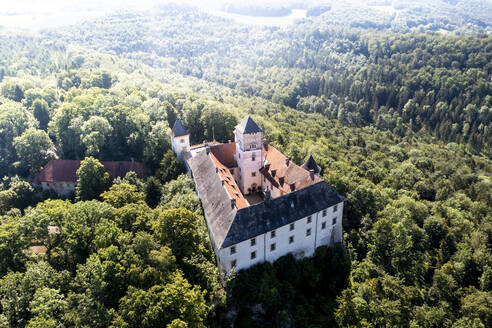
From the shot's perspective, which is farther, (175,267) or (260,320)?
(260,320)

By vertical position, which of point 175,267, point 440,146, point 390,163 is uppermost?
point 175,267

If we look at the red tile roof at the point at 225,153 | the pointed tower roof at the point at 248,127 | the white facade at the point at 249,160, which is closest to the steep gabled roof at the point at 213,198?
the red tile roof at the point at 225,153

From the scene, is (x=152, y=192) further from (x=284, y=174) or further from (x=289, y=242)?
(x=289, y=242)

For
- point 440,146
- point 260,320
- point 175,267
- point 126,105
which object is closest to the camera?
point 175,267

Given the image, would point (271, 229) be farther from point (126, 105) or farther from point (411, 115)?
point (411, 115)

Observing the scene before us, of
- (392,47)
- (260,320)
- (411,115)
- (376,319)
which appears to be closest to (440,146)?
(411,115)

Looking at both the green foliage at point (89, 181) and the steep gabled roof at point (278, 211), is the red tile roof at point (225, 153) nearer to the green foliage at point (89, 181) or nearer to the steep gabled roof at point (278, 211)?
the steep gabled roof at point (278, 211)

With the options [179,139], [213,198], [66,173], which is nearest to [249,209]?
[213,198]
